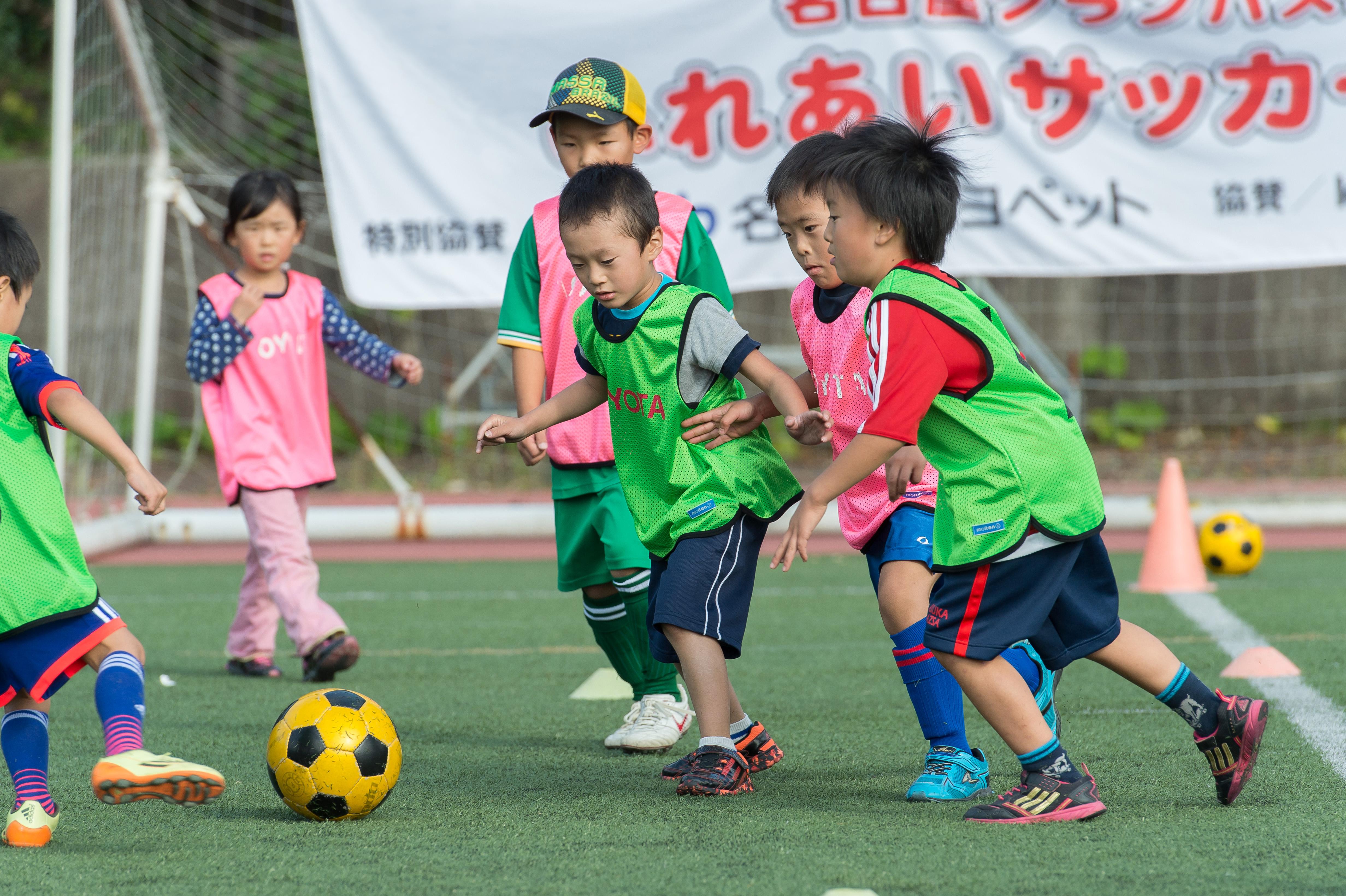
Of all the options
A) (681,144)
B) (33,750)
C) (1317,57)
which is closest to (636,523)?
(33,750)

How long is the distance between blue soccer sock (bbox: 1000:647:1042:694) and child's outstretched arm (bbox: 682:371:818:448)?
2.45 ft

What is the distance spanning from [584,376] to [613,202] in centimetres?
60

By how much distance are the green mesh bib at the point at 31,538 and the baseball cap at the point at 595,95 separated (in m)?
1.47

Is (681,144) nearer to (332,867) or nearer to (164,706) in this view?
(164,706)

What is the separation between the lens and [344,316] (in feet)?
17.3

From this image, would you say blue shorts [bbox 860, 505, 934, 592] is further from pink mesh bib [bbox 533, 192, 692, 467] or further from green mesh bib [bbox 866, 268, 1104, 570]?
pink mesh bib [bbox 533, 192, 692, 467]

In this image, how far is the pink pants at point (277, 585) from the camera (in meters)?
4.74

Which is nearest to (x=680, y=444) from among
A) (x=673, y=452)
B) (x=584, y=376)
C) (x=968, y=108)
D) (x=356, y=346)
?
(x=673, y=452)

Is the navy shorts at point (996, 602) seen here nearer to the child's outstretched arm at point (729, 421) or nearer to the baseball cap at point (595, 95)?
the child's outstretched arm at point (729, 421)

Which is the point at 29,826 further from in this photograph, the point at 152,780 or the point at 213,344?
the point at 213,344

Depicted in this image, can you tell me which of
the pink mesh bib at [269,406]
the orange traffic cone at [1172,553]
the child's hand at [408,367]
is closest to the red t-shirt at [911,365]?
the child's hand at [408,367]

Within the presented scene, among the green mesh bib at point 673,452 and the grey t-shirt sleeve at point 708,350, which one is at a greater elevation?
the grey t-shirt sleeve at point 708,350

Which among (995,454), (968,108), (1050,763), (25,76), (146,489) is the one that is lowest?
(1050,763)

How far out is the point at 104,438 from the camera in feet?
8.87
